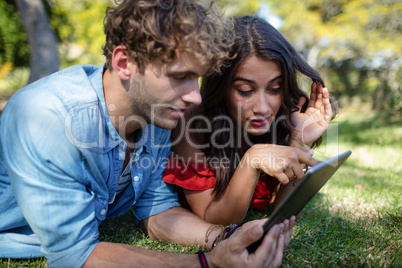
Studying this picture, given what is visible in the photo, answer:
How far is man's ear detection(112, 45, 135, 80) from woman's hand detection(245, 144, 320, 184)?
3.20 ft

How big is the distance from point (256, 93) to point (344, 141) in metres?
5.42

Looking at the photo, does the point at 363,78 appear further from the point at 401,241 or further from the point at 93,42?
the point at 401,241

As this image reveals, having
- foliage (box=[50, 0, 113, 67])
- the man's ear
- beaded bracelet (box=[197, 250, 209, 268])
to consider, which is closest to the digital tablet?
beaded bracelet (box=[197, 250, 209, 268])

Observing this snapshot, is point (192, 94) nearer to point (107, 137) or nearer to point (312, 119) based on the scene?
point (107, 137)

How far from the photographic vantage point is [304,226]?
2.48 meters

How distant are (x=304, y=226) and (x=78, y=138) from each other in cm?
171

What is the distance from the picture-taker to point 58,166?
169 cm

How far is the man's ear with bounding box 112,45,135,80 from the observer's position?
2.00m

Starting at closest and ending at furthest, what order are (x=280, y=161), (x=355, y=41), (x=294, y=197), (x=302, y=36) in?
(x=294, y=197) < (x=280, y=161) < (x=355, y=41) < (x=302, y=36)

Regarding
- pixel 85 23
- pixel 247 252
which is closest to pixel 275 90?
pixel 247 252

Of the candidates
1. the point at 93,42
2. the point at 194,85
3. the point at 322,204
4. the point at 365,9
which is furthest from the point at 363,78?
the point at 194,85

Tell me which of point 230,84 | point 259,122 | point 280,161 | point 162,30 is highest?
point 162,30

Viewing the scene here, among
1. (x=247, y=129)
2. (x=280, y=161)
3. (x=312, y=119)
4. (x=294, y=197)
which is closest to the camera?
(x=294, y=197)

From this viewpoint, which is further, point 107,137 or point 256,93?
point 256,93
